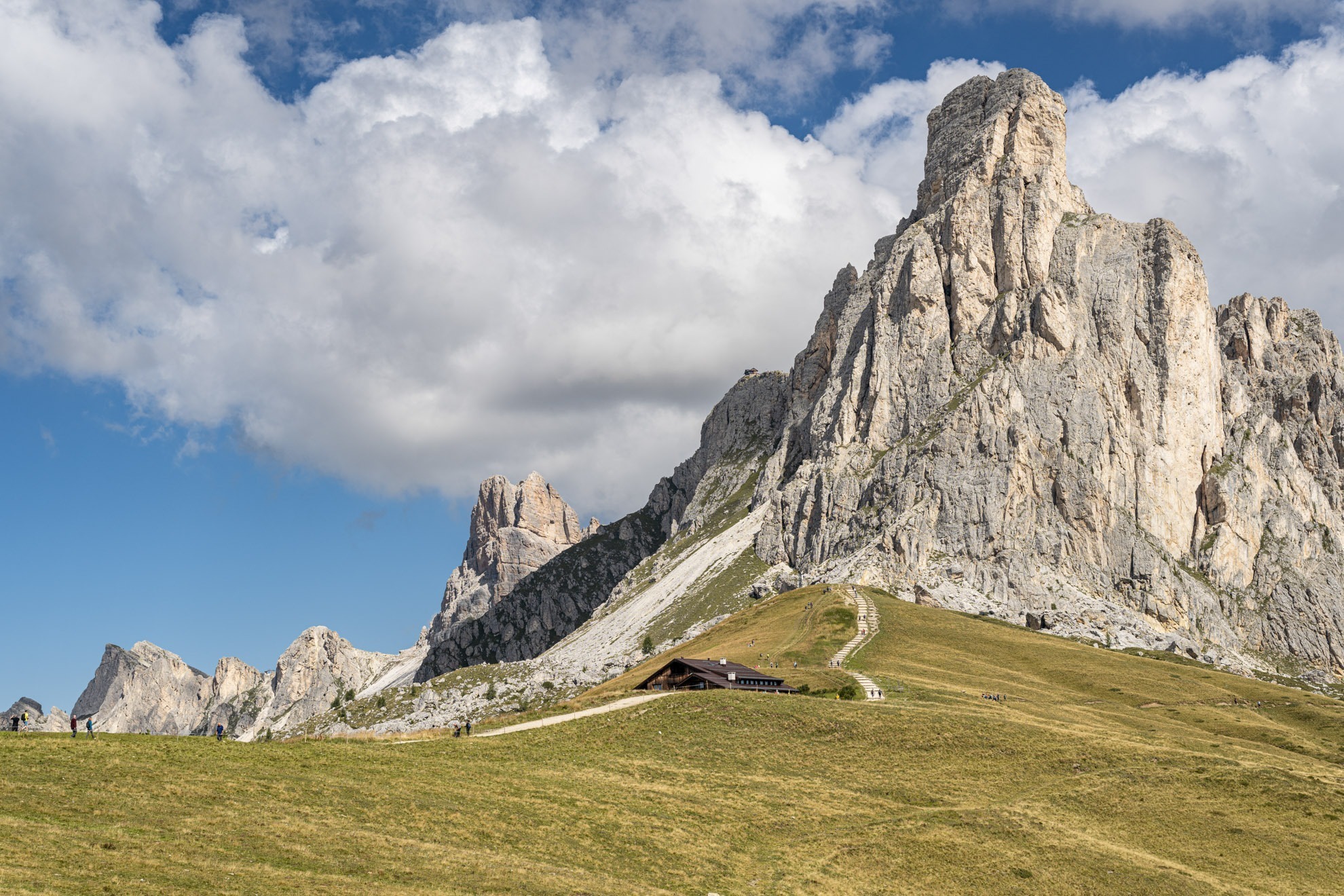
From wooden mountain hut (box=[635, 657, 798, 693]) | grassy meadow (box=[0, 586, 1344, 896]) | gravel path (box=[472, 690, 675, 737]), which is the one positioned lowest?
grassy meadow (box=[0, 586, 1344, 896])

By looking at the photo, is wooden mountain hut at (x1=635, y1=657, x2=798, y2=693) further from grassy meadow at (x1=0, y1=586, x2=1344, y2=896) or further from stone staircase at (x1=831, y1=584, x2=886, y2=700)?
stone staircase at (x1=831, y1=584, x2=886, y2=700)

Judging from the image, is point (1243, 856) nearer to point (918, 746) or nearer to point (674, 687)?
point (918, 746)

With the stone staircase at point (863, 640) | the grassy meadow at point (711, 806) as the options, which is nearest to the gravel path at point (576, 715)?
the grassy meadow at point (711, 806)

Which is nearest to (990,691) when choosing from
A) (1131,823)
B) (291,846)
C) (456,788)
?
(1131,823)

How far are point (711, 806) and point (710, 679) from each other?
33175 mm

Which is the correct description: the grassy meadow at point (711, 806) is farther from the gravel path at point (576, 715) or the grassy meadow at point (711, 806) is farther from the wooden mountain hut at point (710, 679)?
the wooden mountain hut at point (710, 679)

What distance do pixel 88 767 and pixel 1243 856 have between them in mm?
59684

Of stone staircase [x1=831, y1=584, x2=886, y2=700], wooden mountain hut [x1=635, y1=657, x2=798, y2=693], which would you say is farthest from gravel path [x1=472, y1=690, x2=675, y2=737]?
stone staircase [x1=831, y1=584, x2=886, y2=700]

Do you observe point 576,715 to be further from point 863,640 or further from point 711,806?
point 863,640

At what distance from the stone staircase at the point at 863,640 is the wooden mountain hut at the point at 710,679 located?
7.06 metres

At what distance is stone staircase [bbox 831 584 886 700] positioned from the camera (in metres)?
97.9

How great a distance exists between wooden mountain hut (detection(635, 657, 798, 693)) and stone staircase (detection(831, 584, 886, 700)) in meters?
7.06

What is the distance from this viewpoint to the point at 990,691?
349ft

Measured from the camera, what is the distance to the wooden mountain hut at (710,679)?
9319 cm
